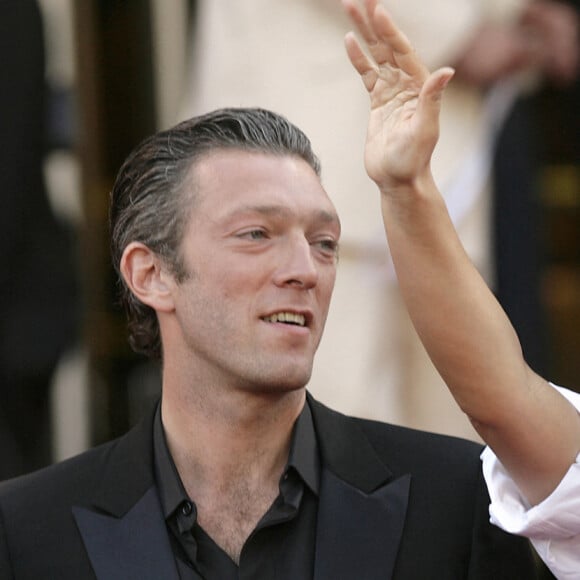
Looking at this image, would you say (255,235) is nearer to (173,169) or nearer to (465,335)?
(173,169)

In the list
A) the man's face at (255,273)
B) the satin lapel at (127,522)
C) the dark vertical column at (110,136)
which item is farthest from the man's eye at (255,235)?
the dark vertical column at (110,136)

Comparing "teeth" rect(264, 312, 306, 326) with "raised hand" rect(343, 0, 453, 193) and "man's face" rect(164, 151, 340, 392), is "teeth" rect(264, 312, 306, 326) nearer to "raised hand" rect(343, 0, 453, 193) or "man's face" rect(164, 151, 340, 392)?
"man's face" rect(164, 151, 340, 392)

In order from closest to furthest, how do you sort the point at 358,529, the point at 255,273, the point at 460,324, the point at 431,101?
1. the point at 431,101
2. the point at 460,324
3. the point at 358,529
4. the point at 255,273

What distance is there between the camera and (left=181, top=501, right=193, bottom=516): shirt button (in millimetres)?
3363

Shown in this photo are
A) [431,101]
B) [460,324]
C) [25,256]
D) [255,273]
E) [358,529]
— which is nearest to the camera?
[431,101]

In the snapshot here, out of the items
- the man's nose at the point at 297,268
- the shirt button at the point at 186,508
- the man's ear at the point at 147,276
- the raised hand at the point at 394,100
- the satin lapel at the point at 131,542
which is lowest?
the satin lapel at the point at 131,542

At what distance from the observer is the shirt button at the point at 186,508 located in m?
3.36

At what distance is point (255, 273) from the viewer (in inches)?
134

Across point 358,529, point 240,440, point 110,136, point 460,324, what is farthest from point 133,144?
point 460,324

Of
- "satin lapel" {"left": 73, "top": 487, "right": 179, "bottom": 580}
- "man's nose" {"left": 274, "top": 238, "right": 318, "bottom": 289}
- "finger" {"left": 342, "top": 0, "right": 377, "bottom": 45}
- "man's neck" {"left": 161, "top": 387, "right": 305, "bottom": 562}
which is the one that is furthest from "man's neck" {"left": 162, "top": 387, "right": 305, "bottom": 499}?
"finger" {"left": 342, "top": 0, "right": 377, "bottom": 45}

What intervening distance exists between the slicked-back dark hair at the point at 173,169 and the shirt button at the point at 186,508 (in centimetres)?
47

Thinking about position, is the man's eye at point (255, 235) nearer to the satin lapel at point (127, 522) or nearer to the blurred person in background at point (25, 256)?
the satin lapel at point (127, 522)

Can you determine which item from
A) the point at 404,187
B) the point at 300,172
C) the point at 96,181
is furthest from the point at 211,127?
the point at 96,181

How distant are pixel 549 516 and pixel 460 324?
356 millimetres
